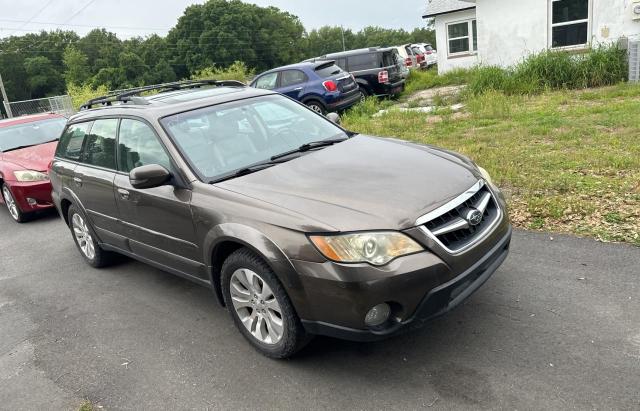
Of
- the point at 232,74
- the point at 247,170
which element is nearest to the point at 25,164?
the point at 247,170

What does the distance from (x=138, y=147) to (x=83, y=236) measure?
183 cm

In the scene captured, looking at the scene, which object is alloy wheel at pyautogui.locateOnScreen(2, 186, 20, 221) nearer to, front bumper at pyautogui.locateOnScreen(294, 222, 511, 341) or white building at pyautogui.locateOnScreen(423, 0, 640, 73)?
front bumper at pyautogui.locateOnScreen(294, 222, 511, 341)

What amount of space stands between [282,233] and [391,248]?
640 millimetres

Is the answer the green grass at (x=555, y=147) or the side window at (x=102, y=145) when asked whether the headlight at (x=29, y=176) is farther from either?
the green grass at (x=555, y=147)

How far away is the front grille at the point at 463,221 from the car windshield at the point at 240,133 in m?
1.45

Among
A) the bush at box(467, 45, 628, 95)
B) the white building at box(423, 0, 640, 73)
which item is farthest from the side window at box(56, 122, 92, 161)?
the white building at box(423, 0, 640, 73)

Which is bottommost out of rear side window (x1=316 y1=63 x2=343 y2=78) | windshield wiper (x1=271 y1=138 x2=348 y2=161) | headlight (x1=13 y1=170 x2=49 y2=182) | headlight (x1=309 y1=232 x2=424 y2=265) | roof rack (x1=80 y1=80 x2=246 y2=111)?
headlight (x1=13 y1=170 x2=49 y2=182)

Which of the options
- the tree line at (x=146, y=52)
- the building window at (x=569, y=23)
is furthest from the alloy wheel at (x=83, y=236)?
the tree line at (x=146, y=52)

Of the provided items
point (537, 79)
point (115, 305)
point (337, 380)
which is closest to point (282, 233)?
point (337, 380)

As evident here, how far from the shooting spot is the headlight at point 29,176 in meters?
7.51

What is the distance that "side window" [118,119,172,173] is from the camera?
12.8 ft

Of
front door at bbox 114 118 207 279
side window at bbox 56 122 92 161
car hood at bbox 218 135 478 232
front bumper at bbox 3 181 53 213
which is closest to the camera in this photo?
car hood at bbox 218 135 478 232

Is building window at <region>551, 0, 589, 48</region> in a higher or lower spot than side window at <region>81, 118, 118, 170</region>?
higher

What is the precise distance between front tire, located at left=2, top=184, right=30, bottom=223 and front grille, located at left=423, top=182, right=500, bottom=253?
6.97 meters
